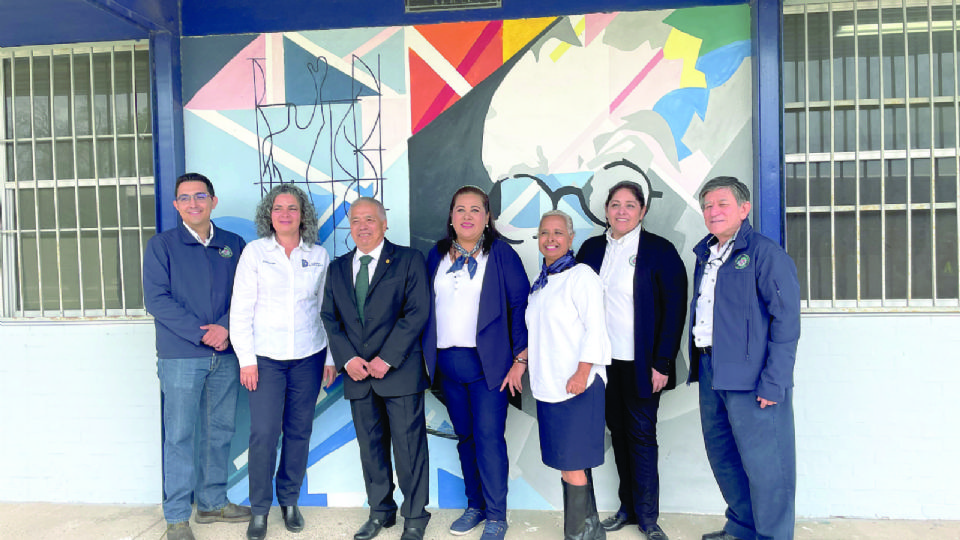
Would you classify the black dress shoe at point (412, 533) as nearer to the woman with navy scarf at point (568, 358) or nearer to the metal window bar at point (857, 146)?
the woman with navy scarf at point (568, 358)

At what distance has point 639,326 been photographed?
297cm

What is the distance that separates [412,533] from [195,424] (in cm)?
132

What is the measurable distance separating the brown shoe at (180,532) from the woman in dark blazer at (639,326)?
2.32 metres

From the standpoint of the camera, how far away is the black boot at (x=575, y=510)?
295 cm

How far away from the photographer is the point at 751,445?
2748mm

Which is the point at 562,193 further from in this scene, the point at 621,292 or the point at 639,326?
the point at 639,326

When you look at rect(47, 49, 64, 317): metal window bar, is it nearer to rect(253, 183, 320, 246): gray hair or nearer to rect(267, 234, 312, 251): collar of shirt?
rect(253, 183, 320, 246): gray hair

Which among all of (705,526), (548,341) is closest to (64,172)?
(548,341)

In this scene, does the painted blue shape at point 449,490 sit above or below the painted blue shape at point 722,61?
below

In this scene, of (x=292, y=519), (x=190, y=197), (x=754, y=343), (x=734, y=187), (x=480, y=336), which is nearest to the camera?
(x=754, y=343)

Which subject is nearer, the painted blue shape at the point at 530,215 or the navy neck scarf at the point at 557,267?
the navy neck scarf at the point at 557,267

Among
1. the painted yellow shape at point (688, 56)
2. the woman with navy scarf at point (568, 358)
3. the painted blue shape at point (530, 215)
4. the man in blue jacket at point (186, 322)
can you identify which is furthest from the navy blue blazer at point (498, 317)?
the painted yellow shape at point (688, 56)

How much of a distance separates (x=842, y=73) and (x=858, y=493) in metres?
2.37

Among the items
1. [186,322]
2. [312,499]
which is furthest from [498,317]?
[312,499]
